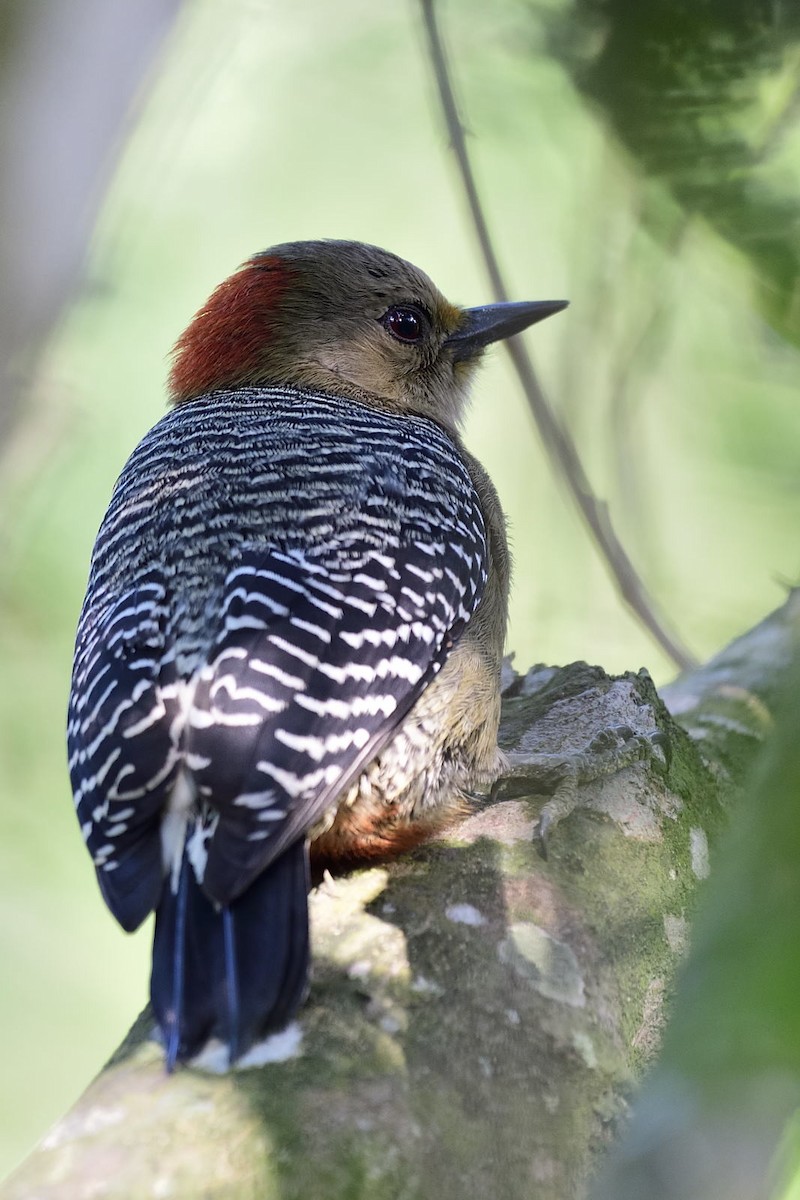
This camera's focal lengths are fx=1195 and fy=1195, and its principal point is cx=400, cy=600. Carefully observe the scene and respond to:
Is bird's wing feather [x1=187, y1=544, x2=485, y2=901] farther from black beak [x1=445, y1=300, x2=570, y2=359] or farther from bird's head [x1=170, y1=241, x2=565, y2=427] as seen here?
black beak [x1=445, y1=300, x2=570, y2=359]

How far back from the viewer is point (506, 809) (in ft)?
9.57

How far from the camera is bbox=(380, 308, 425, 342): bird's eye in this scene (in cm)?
431

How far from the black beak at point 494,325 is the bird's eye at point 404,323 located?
0.14 metres

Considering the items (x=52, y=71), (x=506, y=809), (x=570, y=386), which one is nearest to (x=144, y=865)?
(x=506, y=809)

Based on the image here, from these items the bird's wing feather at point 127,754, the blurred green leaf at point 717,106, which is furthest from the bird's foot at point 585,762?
the blurred green leaf at point 717,106

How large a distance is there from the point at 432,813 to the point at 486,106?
7.72 feet

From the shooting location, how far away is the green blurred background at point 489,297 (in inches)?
87.0

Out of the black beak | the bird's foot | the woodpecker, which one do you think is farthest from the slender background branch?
the bird's foot

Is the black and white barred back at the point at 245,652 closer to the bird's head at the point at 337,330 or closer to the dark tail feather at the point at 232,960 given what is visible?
the dark tail feather at the point at 232,960

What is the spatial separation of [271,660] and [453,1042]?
36.0 inches

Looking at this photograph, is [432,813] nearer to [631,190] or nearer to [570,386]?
[631,190]

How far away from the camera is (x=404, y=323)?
4336 millimetres

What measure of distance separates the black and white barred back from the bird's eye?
815 mm

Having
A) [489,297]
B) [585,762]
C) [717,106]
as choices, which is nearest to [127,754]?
[585,762]
